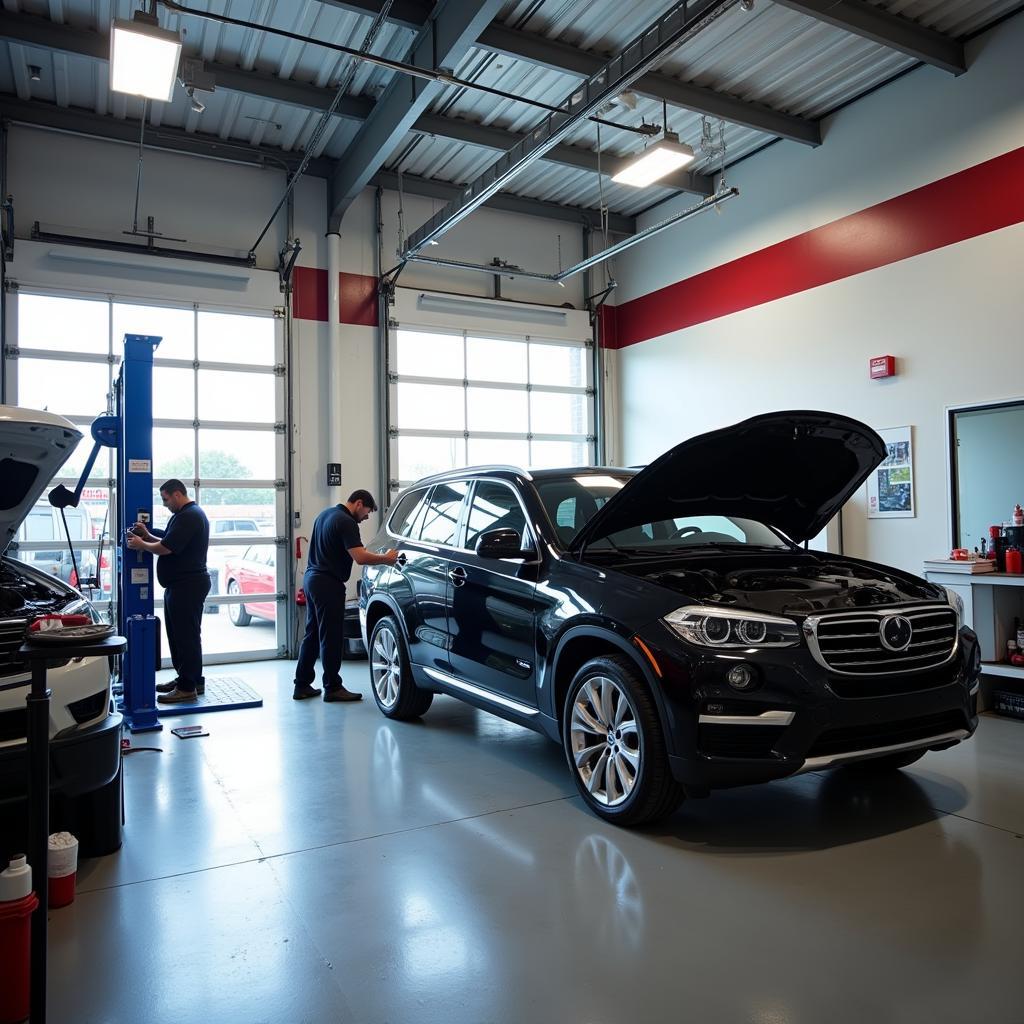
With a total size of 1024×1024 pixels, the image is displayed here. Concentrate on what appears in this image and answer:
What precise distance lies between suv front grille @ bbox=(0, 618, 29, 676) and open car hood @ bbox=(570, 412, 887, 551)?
2.31 m

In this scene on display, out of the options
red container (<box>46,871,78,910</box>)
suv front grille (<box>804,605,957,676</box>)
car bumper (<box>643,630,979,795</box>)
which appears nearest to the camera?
red container (<box>46,871,78,910</box>)

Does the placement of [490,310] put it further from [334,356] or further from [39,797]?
[39,797]

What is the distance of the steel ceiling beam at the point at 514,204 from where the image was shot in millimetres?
9797

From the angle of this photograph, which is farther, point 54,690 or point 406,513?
point 406,513

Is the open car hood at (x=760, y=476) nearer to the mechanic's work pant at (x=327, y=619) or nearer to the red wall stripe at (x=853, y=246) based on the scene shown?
the mechanic's work pant at (x=327, y=619)

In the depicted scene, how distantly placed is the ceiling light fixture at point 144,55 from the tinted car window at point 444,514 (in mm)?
3217

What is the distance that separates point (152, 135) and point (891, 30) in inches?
274

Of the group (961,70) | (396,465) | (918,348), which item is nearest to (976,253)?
(918,348)

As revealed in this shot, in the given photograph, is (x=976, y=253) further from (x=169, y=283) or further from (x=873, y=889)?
(x=169, y=283)

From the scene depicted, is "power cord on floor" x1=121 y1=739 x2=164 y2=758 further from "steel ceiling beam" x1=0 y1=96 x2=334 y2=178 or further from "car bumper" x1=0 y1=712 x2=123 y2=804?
"steel ceiling beam" x1=0 y1=96 x2=334 y2=178

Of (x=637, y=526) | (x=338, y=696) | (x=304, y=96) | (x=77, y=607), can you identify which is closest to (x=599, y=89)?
(x=304, y=96)

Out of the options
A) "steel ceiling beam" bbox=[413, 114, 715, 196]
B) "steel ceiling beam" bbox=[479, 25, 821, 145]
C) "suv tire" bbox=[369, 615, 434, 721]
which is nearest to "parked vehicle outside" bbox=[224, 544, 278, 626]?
"suv tire" bbox=[369, 615, 434, 721]

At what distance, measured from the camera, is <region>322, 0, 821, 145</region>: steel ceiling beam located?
21.2 feet

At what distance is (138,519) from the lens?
552 cm
